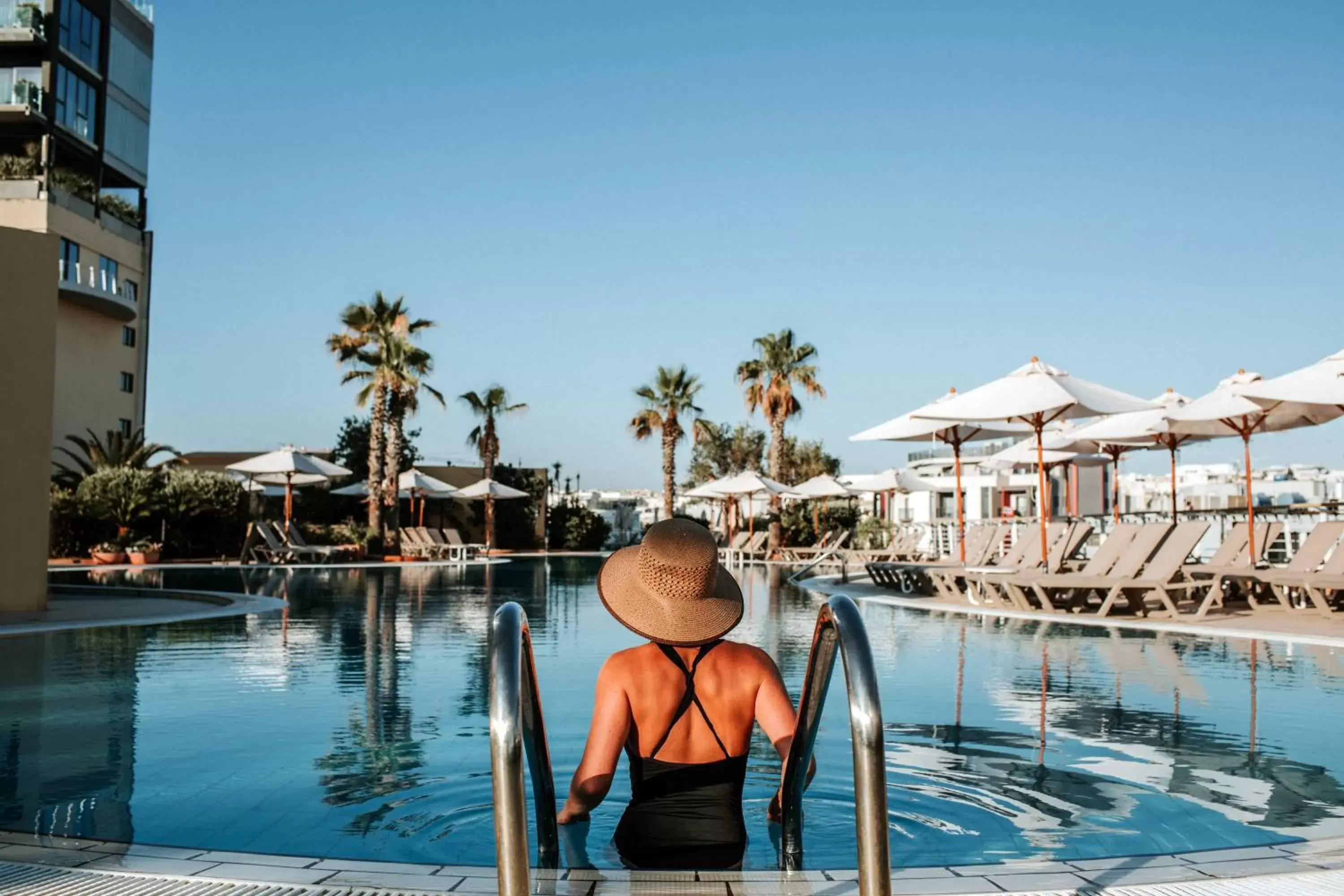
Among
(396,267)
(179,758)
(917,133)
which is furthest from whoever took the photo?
(396,267)

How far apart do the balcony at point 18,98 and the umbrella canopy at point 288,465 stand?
13650 millimetres

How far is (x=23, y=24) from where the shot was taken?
3434 cm

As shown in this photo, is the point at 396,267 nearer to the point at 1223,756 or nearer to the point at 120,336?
the point at 120,336

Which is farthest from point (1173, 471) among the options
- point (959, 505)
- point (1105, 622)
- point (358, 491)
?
point (358, 491)

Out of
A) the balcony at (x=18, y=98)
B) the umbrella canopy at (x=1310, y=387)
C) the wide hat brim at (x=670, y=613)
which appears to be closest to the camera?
the wide hat brim at (x=670, y=613)

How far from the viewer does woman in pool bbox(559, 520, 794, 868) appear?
9.05 feet

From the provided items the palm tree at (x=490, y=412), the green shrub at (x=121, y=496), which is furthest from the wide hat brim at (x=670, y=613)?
the palm tree at (x=490, y=412)

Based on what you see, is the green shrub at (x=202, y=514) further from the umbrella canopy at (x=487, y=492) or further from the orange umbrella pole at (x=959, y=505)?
the orange umbrella pole at (x=959, y=505)

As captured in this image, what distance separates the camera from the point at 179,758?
5453 millimetres

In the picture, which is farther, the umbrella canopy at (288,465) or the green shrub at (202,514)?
the green shrub at (202,514)

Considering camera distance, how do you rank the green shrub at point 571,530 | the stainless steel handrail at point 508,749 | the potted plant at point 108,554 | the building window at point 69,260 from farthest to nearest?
the green shrub at point 571,530
the building window at point 69,260
the potted plant at point 108,554
the stainless steel handrail at point 508,749

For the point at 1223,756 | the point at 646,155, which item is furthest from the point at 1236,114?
the point at 1223,756

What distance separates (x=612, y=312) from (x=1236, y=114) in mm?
18272

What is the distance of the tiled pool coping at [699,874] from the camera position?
9.15 feet
